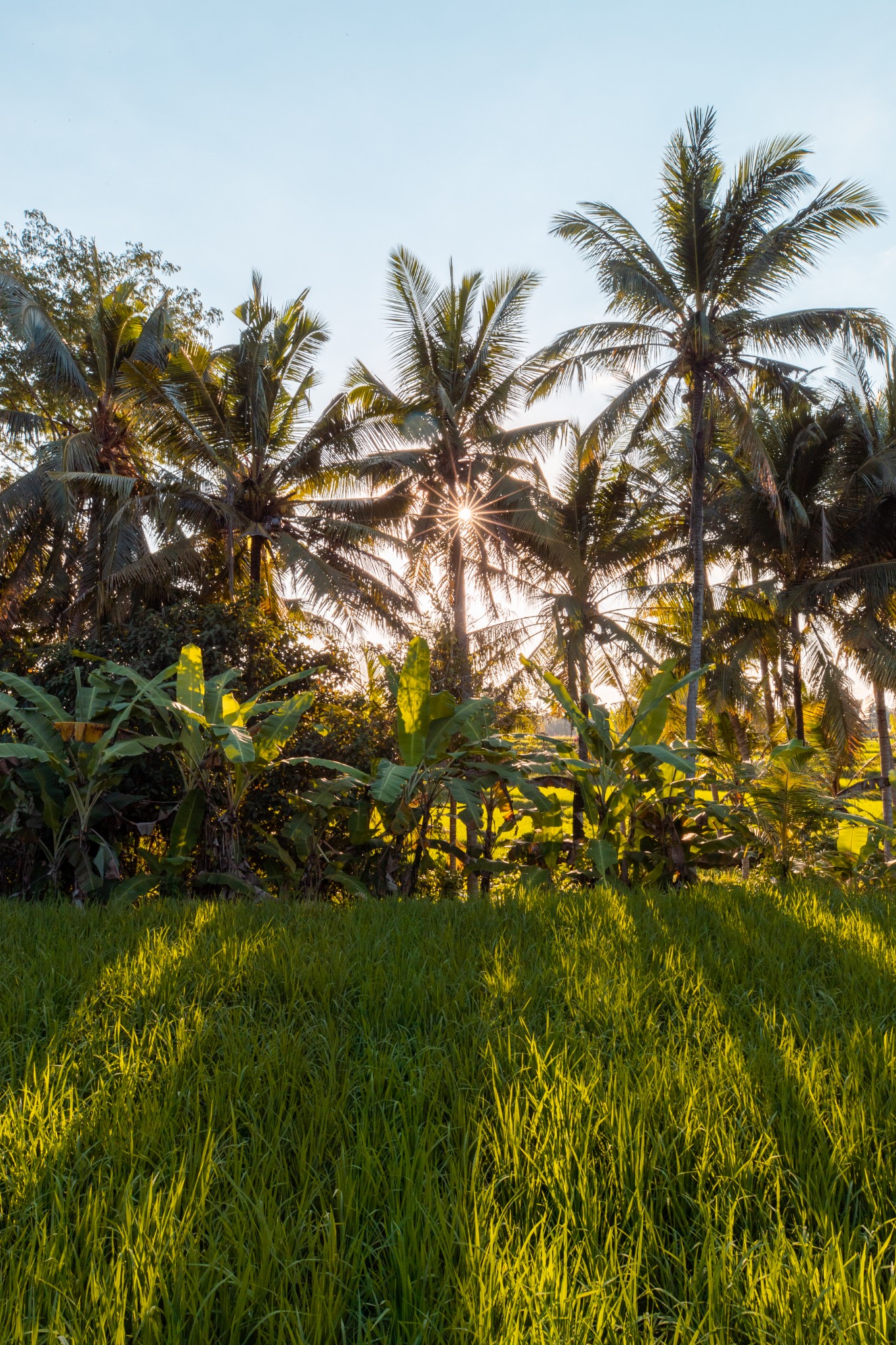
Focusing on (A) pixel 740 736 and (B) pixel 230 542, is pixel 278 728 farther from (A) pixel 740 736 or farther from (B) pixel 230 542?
(A) pixel 740 736

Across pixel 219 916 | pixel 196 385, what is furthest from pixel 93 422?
pixel 219 916

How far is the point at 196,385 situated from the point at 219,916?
13.7 metres

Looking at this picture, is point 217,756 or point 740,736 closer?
point 217,756

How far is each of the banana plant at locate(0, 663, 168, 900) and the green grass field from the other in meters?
2.39

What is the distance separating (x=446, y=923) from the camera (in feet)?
12.3

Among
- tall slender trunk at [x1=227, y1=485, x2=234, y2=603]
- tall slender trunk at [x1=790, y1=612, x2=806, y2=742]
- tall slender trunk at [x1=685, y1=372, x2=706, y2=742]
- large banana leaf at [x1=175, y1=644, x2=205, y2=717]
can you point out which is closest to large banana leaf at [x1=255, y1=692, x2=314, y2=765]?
large banana leaf at [x1=175, y1=644, x2=205, y2=717]

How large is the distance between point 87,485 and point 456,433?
8.30m

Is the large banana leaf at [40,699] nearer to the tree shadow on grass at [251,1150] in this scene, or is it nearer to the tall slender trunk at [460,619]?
the tree shadow on grass at [251,1150]

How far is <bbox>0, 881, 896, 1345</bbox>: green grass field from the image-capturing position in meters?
1.12

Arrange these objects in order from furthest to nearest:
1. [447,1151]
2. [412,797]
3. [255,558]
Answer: [255,558], [412,797], [447,1151]

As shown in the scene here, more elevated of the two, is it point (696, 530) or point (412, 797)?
point (696, 530)

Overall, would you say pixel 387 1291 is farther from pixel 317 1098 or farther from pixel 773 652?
pixel 773 652

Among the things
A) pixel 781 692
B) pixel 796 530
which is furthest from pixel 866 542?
pixel 781 692

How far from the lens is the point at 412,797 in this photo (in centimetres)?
566
